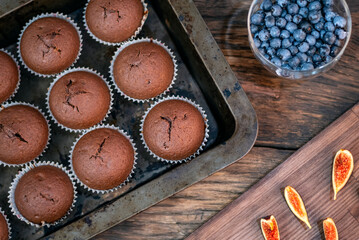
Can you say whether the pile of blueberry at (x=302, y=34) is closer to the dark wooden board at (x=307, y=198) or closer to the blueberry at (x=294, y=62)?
the blueberry at (x=294, y=62)

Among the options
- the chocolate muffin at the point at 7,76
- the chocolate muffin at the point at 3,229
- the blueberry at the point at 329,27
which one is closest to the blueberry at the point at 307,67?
the blueberry at the point at 329,27

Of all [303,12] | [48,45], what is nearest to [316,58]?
[303,12]

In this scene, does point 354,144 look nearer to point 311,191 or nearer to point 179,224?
point 311,191

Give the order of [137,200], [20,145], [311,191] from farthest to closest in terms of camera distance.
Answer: [311,191] → [20,145] → [137,200]

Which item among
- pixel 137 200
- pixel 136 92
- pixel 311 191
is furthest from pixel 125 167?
pixel 311 191

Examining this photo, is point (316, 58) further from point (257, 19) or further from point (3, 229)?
point (3, 229)

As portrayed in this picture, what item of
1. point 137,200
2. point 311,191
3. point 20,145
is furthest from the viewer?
point 311,191

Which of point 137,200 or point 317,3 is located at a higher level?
point 317,3

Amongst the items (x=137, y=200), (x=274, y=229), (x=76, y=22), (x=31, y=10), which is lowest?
(x=274, y=229)
